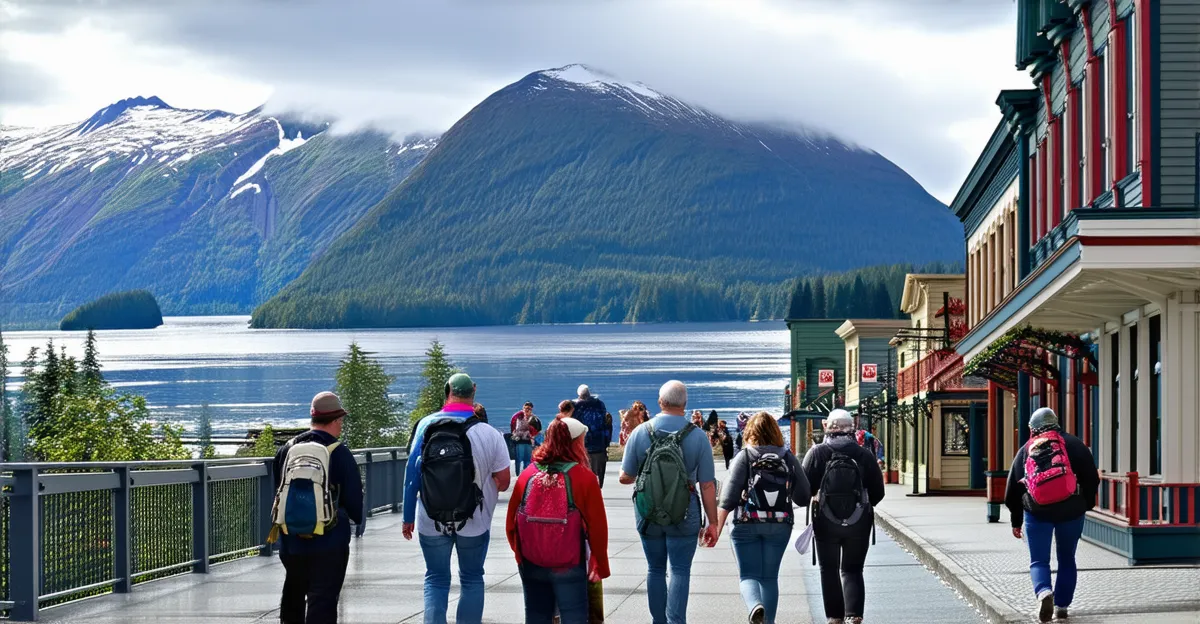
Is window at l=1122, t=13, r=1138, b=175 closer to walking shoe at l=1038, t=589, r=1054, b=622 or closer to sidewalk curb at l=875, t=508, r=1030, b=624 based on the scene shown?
sidewalk curb at l=875, t=508, r=1030, b=624

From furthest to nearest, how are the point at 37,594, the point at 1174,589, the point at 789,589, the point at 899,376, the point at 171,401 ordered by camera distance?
the point at 171,401 < the point at 899,376 < the point at 789,589 < the point at 1174,589 < the point at 37,594

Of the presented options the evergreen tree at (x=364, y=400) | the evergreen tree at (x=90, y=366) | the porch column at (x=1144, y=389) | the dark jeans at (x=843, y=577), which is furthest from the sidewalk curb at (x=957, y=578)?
the evergreen tree at (x=364, y=400)

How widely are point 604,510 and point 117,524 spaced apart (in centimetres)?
575

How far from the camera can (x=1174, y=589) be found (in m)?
15.1

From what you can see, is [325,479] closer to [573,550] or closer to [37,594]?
[573,550]

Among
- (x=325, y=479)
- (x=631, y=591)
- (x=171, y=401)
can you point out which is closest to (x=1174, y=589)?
(x=631, y=591)

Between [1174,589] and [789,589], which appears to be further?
[789,589]

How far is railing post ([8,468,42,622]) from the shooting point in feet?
43.7

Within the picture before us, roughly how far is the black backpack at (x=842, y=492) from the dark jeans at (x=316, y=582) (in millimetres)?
3568

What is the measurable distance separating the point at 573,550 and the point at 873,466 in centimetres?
321

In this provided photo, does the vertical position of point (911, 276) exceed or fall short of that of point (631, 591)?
it exceeds it

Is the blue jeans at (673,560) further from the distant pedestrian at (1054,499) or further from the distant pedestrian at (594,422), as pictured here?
the distant pedestrian at (594,422)

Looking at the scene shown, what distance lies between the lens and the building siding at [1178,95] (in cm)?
1955

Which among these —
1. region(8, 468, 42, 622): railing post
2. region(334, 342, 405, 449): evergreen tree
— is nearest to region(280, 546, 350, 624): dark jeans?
region(8, 468, 42, 622): railing post
